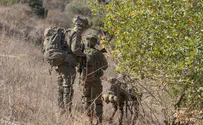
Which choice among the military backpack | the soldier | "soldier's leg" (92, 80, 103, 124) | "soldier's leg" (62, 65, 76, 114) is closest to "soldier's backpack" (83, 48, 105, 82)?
the soldier

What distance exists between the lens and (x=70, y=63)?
4758mm

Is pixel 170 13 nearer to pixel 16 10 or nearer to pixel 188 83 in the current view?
pixel 188 83

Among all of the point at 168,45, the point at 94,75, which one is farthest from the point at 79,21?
the point at 168,45

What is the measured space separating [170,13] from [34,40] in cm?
1351

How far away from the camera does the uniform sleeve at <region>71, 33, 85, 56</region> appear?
181 inches

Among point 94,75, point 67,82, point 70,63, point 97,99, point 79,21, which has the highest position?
point 79,21

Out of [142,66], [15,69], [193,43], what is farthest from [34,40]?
[193,43]

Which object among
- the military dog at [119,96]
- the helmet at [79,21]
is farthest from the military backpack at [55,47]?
the military dog at [119,96]

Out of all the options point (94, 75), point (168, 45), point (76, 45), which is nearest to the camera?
point (168, 45)

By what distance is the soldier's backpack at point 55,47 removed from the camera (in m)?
4.63

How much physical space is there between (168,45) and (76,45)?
172 cm

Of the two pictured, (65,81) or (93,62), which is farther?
(93,62)

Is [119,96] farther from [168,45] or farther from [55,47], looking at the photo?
[168,45]

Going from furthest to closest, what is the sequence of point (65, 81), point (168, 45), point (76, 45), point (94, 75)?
point (94, 75) < point (65, 81) < point (76, 45) < point (168, 45)
